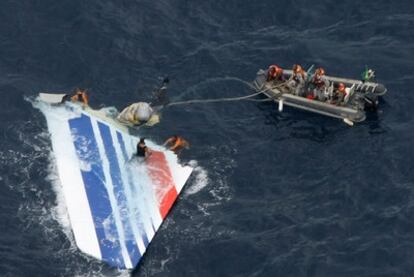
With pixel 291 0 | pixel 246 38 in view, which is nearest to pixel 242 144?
pixel 246 38

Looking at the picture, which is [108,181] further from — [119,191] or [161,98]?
[161,98]

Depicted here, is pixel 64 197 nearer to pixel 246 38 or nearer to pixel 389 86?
pixel 246 38

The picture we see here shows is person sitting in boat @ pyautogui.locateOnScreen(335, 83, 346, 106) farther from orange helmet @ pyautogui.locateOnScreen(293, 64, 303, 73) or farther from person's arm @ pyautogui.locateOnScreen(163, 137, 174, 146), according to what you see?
person's arm @ pyautogui.locateOnScreen(163, 137, 174, 146)

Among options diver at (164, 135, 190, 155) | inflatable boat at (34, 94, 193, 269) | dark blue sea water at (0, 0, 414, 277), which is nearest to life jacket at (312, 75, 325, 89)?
dark blue sea water at (0, 0, 414, 277)

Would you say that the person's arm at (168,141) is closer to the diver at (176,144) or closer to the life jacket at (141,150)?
the diver at (176,144)

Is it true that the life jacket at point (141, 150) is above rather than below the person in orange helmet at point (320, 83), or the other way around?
below

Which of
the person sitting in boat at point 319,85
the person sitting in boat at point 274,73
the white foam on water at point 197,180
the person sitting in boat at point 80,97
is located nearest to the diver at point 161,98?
the person sitting in boat at point 80,97
